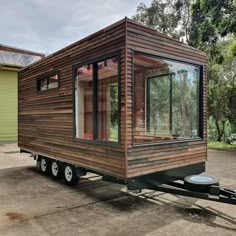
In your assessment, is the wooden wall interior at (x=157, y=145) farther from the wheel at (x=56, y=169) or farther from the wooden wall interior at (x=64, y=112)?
the wheel at (x=56, y=169)

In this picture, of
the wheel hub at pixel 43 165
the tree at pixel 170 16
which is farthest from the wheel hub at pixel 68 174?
the tree at pixel 170 16

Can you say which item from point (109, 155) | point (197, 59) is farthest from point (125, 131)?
point (197, 59)

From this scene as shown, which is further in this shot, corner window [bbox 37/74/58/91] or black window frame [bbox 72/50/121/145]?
corner window [bbox 37/74/58/91]

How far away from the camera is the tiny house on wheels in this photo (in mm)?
3660

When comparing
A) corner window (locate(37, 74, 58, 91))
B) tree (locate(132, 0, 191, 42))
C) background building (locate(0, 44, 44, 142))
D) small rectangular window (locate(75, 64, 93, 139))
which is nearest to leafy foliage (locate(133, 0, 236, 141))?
tree (locate(132, 0, 191, 42))

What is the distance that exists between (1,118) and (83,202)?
10.9 m

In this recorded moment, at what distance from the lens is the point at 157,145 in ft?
13.1

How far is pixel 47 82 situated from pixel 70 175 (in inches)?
84.6

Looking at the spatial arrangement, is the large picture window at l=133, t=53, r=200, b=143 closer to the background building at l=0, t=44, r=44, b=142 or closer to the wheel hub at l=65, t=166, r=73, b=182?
the wheel hub at l=65, t=166, r=73, b=182

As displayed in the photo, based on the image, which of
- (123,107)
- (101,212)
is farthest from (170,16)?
(101,212)

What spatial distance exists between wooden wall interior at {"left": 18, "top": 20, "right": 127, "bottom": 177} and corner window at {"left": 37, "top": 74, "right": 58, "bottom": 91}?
0.34 feet

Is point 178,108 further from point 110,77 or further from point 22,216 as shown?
point 22,216

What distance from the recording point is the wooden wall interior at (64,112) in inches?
148

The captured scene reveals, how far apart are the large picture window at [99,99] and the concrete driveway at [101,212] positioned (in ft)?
3.53
